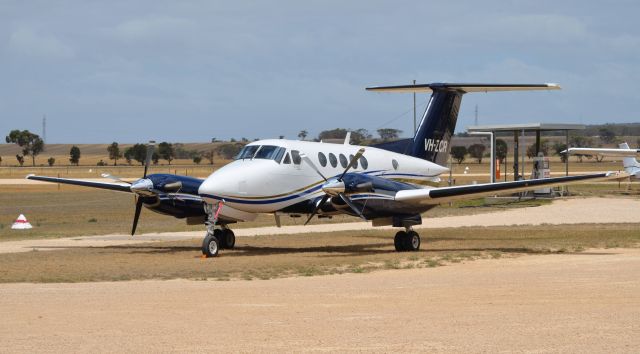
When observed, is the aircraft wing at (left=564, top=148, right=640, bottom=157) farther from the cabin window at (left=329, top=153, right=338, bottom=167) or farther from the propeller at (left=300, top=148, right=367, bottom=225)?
the propeller at (left=300, top=148, right=367, bottom=225)

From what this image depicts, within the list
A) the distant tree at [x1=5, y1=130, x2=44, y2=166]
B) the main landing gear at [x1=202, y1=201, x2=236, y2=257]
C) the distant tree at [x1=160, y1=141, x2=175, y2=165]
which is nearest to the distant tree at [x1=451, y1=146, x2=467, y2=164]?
the distant tree at [x1=160, y1=141, x2=175, y2=165]

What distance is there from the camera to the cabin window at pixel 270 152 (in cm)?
2522

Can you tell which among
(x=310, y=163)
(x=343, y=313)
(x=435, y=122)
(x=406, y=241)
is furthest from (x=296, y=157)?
(x=343, y=313)

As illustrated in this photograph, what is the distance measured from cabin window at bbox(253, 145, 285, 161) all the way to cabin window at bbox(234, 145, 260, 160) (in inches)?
6.1

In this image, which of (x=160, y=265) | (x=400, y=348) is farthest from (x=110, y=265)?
(x=400, y=348)

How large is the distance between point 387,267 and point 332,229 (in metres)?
14.4

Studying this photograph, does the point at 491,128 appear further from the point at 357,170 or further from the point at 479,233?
the point at 357,170

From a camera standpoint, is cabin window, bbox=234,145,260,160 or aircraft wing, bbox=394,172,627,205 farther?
cabin window, bbox=234,145,260,160

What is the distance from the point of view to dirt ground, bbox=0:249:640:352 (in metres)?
11.3

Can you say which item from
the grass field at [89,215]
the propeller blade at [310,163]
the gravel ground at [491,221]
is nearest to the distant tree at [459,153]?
the grass field at [89,215]

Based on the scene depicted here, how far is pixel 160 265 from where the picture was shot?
2209 cm

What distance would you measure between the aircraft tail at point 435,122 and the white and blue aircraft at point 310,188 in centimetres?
97

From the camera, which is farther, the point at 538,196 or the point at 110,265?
the point at 538,196

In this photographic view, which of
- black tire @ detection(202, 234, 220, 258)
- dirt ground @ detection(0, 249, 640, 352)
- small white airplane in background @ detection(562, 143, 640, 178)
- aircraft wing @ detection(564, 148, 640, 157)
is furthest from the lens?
aircraft wing @ detection(564, 148, 640, 157)
